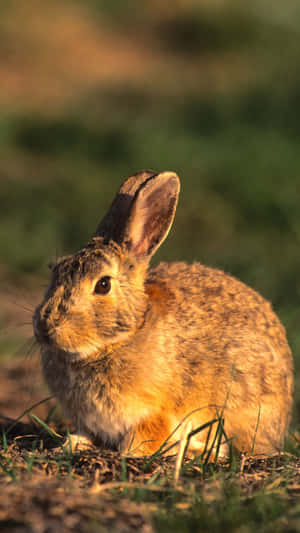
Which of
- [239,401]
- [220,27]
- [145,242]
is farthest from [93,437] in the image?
[220,27]

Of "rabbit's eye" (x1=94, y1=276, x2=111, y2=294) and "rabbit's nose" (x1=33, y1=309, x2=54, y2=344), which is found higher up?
"rabbit's eye" (x1=94, y1=276, x2=111, y2=294)

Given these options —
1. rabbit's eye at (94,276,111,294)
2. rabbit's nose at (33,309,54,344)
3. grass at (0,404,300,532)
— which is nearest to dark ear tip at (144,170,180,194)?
rabbit's eye at (94,276,111,294)

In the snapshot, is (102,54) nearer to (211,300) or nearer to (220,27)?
(220,27)

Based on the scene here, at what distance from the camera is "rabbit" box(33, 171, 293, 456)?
152 inches

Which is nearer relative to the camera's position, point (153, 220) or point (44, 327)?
point (44, 327)

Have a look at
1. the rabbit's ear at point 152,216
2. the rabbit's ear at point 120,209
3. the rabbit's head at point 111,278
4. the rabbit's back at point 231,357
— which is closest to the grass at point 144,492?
the rabbit's back at point 231,357

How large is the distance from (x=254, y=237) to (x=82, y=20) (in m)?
16.2

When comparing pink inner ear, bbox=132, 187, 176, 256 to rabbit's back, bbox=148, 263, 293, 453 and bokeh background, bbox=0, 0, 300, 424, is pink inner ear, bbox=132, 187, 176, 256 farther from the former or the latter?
bokeh background, bbox=0, 0, 300, 424

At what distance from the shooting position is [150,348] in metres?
3.99

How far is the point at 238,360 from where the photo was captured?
4160 mm

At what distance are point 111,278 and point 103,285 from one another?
8 centimetres

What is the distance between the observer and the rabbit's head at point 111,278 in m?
3.80

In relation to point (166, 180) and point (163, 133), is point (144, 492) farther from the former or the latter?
point (163, 133)

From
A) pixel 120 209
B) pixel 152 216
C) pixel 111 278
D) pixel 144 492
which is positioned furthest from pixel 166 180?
pixel 144 492
